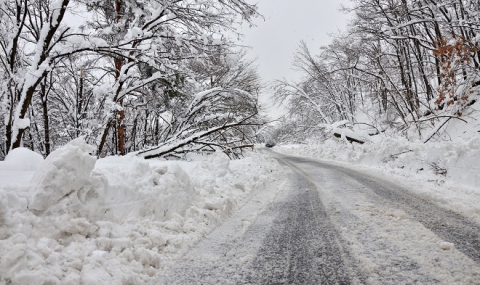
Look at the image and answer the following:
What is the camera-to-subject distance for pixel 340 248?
8.61 ft

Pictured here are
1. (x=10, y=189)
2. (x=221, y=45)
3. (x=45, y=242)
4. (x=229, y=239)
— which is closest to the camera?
(x=45, y=242)

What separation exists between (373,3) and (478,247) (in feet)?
41.6

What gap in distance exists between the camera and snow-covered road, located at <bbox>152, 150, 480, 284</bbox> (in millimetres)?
2096

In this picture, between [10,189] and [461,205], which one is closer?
[10,189]

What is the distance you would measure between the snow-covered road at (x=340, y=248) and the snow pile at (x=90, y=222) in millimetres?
327

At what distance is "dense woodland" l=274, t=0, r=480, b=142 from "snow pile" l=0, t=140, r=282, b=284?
912 cm

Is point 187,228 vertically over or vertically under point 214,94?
under

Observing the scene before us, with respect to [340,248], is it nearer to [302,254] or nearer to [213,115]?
[302,254]

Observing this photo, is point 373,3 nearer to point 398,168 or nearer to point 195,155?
point 398,168

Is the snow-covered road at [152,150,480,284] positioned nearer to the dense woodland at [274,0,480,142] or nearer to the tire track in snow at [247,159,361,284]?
the tire track in snow at [247,159,361,284]

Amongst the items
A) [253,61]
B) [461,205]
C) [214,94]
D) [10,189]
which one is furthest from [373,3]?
[10,189]

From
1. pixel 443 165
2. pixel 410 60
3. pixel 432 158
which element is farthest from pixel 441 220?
pixel 410 60

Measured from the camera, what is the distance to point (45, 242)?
2078 mm

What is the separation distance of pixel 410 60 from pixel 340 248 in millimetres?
13507
